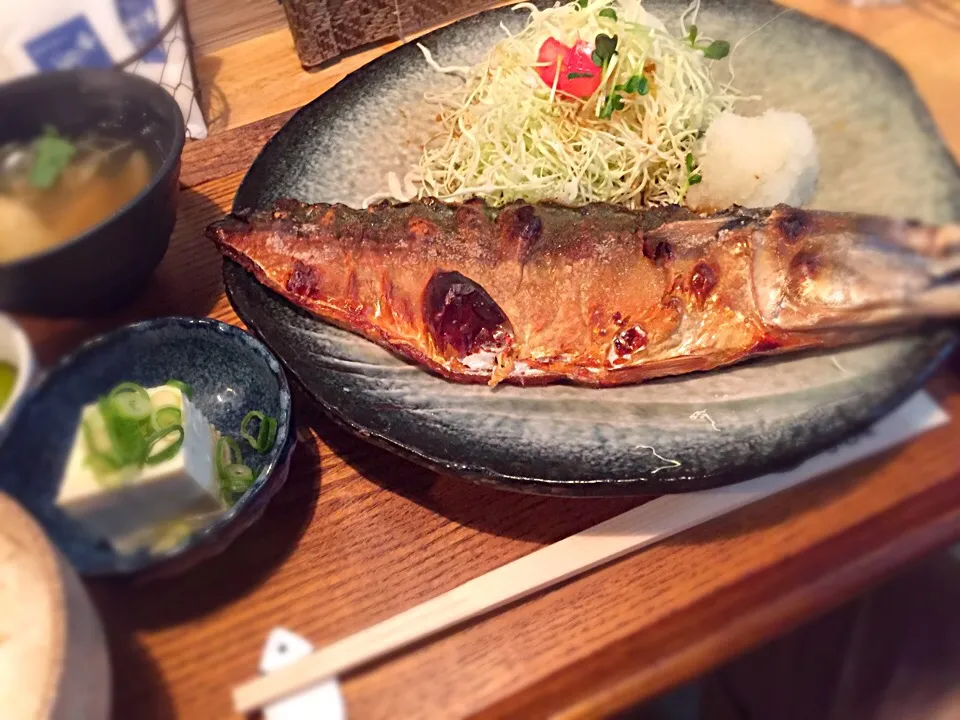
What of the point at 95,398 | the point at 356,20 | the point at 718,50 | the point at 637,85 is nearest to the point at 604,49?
the point at 637,85

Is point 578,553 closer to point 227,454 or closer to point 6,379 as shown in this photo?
point 227,454

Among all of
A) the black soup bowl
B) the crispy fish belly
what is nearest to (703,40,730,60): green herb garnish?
the crispy fish belly

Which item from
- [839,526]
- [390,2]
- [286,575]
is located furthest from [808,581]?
[390,2]

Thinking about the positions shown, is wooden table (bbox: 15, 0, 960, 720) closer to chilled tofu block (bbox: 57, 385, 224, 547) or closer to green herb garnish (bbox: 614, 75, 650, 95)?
chilled tofu block (bbox: 57, 385, 224, 547)

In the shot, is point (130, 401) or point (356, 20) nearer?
point (130, 401)

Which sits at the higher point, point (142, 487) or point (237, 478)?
point (142, 487)

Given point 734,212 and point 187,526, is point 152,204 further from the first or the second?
point 734,212
